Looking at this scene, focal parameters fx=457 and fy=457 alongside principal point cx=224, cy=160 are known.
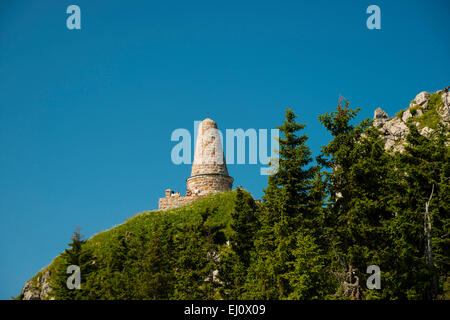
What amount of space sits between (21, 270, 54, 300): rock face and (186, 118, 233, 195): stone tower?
1872 centimetres

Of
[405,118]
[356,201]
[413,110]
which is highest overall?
[413,110]

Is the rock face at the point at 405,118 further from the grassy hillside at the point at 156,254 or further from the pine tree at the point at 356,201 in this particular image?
the pine tree at the point at 356,201

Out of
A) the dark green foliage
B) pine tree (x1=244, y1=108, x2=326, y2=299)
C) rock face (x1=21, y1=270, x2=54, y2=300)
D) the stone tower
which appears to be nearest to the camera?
the dark green foliage

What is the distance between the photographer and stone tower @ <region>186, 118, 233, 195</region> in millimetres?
54281

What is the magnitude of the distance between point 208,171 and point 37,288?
2260cm

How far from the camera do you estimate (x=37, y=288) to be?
161ft

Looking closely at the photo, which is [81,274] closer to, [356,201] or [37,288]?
[37,288]

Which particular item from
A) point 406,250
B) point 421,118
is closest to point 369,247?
point 406,250

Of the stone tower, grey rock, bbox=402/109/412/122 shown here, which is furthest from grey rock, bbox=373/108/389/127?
the stone tower

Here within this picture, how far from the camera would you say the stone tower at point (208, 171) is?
2137 inches

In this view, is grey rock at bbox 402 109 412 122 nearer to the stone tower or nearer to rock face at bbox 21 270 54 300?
the stone tower

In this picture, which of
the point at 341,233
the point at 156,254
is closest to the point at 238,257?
the point at 156,254
